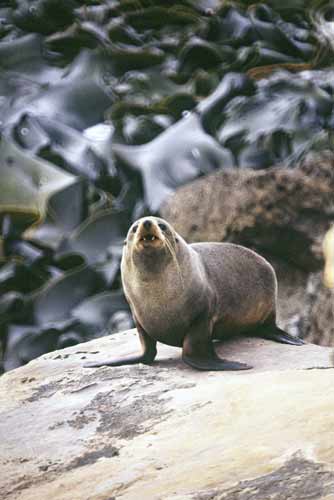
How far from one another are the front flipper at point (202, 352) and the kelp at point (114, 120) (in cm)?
84

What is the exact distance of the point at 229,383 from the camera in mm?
2512

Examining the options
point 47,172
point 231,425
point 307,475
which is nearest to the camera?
point 307,475

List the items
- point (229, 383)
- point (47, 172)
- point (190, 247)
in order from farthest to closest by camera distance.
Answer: point (47, 172) → point (190, 247) → point (229, 383)

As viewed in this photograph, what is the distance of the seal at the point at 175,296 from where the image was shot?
10.1 feet

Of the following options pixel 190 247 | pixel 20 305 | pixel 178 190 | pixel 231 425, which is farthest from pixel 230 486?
pixel 178 190

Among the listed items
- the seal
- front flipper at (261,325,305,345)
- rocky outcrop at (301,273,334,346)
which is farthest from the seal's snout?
rocky outcrop at (301,273,334,346)

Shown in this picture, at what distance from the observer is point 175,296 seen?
3.16 m

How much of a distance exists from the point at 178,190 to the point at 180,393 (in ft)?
6.33

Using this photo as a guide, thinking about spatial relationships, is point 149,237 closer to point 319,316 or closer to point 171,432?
point 171,432

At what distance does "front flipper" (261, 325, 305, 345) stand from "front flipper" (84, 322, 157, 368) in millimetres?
514

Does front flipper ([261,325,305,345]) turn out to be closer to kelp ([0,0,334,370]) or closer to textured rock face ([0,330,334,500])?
textured rock face ([0,330,334,500])

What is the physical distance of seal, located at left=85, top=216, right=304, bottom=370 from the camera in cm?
308

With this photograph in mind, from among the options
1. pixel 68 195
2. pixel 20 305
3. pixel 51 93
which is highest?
pixel 51 93

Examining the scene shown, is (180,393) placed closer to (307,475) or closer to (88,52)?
(307,475)
